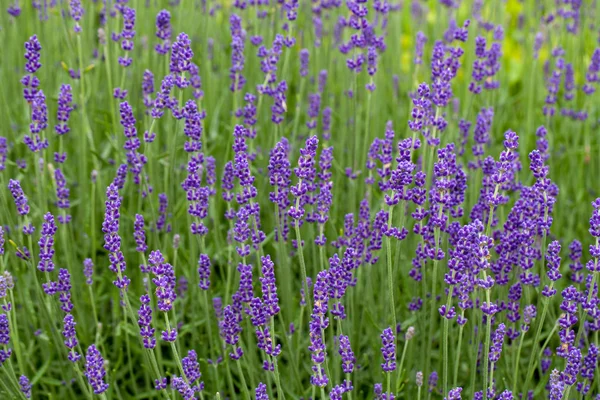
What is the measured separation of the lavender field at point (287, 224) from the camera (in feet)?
8.40

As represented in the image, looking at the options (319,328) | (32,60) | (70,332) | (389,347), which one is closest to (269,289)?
(319,328)

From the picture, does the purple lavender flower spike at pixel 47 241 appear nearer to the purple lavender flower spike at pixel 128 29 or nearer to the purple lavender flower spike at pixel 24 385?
the purple lavender flower spike at pixel 24 385

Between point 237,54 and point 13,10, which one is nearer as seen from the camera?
point 237,54

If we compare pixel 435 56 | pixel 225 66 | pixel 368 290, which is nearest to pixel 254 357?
pixel 368 290

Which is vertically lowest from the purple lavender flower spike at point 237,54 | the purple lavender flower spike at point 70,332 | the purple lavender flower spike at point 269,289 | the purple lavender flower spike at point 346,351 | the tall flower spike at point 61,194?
the purple lavender flower spike at point 346,351

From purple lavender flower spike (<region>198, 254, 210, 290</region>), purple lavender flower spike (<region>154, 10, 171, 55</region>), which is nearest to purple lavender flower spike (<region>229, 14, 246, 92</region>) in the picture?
purple lavender flower spike (<region>154, 10, 171, 55</region>)

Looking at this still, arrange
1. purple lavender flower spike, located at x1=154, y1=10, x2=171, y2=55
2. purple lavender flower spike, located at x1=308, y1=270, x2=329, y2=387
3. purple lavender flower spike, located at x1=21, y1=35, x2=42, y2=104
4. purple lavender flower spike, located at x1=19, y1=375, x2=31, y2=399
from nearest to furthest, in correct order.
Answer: purple lavender flower spike, located at x1=308, y1=270, x2=329, y2=387 → purple lavender flower spike, located at x1=19, y1=375, x2=31, y2=399 → purple lavender flower spike, located at x1=21, y1=35, x2=42, y2=104 → purple lavender flower spike, located at x1=154, y1=10, x2=171, y2=55

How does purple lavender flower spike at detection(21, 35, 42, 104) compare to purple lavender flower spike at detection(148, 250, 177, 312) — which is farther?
purple lavender flower spike at detection(21, 35, 42, 104)

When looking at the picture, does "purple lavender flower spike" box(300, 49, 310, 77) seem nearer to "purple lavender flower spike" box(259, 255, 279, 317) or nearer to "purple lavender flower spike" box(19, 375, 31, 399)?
"purple lavender flower spike" box(259, 255, 279, 317)

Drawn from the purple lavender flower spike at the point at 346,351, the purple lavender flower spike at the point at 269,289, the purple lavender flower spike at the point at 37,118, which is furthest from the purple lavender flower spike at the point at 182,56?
the purple lavender flower spike at the point at 346,351

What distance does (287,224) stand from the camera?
3215 millimetres

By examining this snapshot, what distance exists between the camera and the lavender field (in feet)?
8.40

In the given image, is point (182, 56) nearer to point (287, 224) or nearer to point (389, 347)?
point (287, 224)

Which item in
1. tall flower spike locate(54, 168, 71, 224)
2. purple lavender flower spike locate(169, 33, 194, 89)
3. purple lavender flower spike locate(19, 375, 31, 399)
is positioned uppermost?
purple lavender flower spike locate(169, 33, 194, 89)
